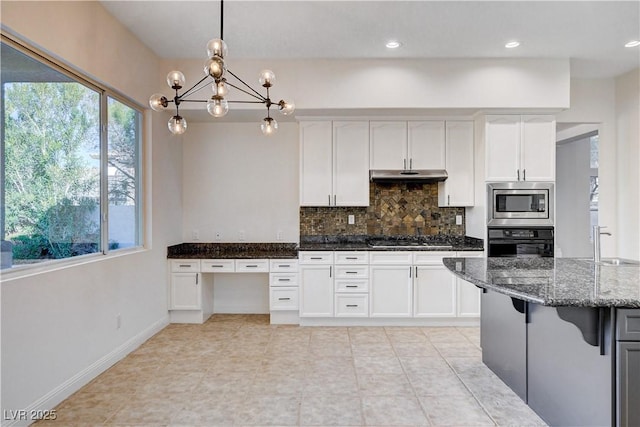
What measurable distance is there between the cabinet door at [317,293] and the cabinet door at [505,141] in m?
2.21

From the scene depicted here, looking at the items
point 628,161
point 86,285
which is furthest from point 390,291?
point 628,161

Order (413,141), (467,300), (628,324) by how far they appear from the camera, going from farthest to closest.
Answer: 1. (413,141)
2. (467,300)
3. (628,324)

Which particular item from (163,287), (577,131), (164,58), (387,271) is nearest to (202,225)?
(163,287)

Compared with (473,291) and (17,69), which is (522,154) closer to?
(473,291)

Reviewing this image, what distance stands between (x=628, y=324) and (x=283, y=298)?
3.17 meters

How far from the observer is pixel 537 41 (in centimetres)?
351

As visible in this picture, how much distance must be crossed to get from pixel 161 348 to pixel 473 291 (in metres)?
3.35

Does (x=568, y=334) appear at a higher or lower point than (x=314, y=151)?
lower

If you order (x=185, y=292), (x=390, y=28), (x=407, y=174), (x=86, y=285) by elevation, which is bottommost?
(x=185, y=292)

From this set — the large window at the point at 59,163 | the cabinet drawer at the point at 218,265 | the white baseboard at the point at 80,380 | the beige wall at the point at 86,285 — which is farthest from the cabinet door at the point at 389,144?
the white baseboard at the point at 80,380

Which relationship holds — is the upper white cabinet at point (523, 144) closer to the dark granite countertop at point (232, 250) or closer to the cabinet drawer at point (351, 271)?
the cabinet drawer at point (351, 271)

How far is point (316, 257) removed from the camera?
412cm

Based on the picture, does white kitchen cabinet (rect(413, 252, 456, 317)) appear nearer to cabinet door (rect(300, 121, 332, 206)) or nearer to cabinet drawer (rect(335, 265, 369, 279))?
cabinet drawer (rect(335, 265, 369, 279))

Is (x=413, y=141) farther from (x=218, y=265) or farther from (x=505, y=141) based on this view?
(x=218, y=265)
